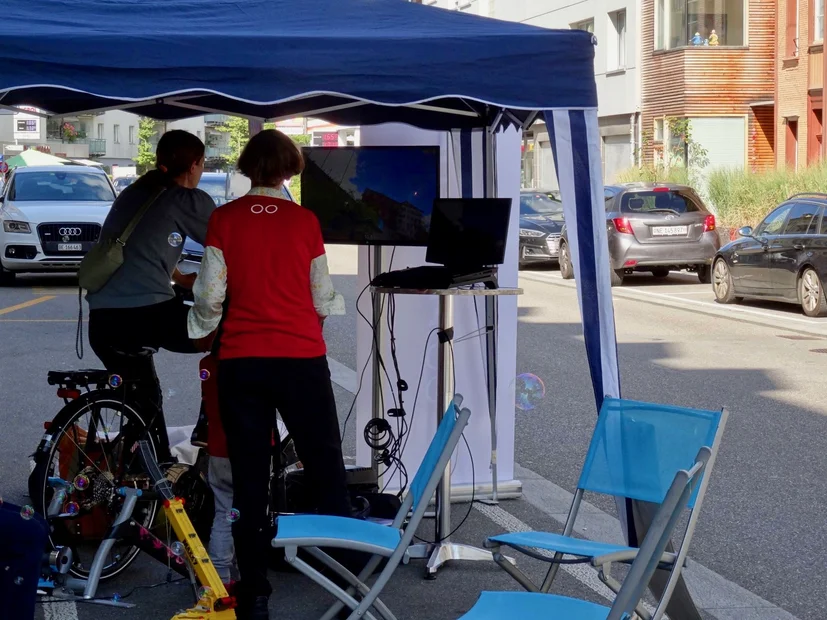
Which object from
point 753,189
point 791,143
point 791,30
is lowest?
point 753,189

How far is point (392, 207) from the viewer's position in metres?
6.52

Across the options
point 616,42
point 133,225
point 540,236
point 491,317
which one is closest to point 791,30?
point 616,42

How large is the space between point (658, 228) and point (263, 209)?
16598 mm

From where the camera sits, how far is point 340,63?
4859 millimetres

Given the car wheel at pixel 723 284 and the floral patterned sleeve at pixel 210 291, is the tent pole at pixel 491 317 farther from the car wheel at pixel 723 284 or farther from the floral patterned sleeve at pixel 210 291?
the car wheel at pixel 723 284

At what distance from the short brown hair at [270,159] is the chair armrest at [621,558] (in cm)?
200

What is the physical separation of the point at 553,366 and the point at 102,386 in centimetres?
721

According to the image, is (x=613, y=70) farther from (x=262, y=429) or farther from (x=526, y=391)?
(x=262, y=429)

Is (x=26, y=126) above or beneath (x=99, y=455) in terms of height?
above

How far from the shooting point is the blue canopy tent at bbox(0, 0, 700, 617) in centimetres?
469

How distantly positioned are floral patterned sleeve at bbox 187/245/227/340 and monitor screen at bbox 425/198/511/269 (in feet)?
4.44

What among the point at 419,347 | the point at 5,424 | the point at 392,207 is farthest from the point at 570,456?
the point at 5,424

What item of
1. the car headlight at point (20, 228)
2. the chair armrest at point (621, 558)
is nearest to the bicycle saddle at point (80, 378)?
the chair armrest at point (621, 558)

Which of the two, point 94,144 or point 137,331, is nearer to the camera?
point 137,331
